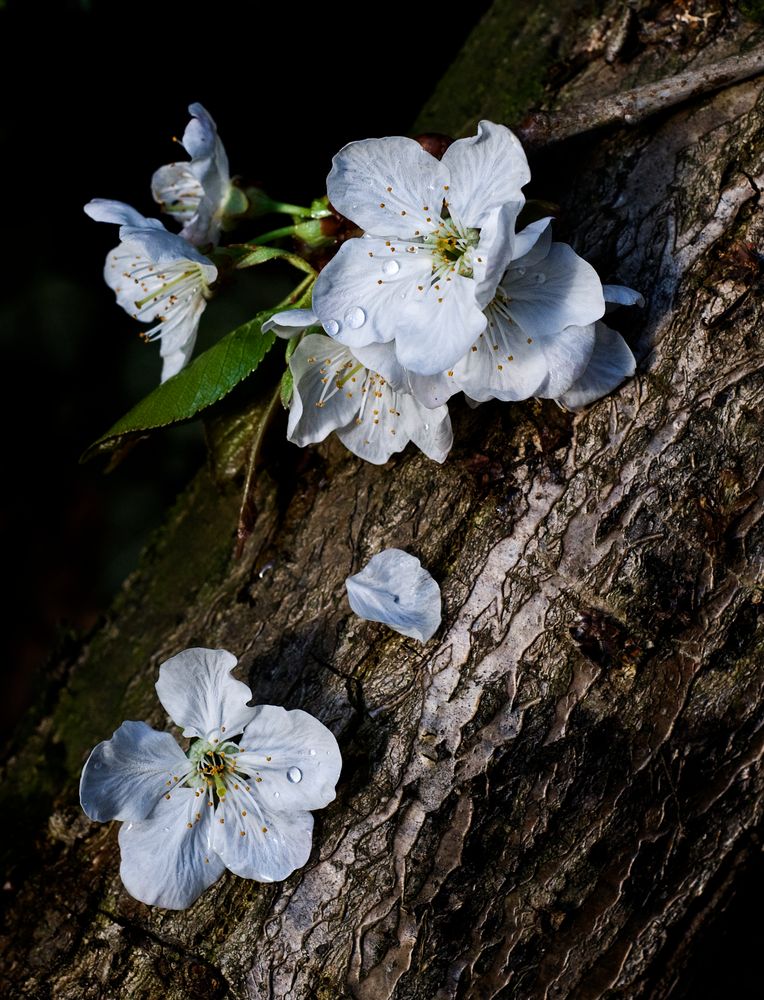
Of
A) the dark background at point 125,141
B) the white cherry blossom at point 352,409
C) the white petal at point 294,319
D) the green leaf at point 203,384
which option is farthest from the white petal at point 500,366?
the dark background at point 125,141

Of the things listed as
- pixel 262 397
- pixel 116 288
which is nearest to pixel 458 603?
pixel 262 397

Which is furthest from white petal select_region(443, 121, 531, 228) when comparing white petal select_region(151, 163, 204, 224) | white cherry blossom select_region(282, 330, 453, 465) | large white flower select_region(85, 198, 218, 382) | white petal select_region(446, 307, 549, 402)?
white petal select_region(151, 163, 204, 224)

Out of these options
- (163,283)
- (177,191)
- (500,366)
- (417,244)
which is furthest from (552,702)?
(177,191)

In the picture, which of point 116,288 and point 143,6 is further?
point 143,6

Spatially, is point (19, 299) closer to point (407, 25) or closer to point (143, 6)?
point (143, 6)

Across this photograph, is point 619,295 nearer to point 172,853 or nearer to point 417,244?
point 417,244

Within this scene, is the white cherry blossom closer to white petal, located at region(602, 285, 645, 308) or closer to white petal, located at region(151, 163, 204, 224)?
white petal, located at region(602, 285, 645, 308)

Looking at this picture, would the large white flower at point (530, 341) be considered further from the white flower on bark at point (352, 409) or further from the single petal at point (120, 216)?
the single petal at point (120, 216)
